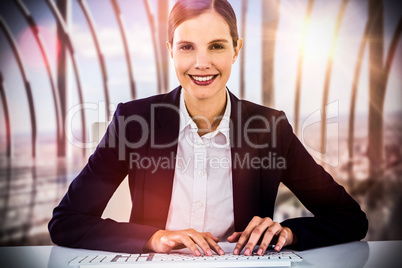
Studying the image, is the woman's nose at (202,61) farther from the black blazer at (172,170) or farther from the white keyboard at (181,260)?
the white keyboard at (181,260)

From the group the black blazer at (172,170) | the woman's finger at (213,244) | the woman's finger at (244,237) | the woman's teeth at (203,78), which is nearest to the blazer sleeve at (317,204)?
the black blazer at (172,170)

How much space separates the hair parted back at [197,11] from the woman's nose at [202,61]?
164mm

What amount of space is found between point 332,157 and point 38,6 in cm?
450

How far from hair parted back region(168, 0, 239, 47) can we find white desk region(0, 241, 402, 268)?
3.20 ft

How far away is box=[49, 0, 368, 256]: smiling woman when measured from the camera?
1.62 m

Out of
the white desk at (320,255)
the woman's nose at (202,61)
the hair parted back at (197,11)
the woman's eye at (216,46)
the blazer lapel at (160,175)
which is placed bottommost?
the white desk at (320,255)

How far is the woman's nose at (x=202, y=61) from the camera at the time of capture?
5.56ft

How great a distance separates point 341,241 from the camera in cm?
135

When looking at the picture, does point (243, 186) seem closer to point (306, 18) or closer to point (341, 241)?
point (341, 241)

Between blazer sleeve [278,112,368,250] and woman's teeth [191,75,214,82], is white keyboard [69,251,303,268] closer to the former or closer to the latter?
blazer sleeve [278,112,368,250]

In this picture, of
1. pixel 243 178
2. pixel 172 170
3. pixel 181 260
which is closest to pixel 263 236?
pixel 181 260

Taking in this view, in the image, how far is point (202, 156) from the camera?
1.68 metres

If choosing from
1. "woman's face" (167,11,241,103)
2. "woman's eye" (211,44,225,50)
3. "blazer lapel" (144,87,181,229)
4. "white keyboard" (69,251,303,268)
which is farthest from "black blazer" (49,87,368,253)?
"white keyboard" (69,251,303,268)

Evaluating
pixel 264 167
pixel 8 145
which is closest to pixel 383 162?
pixel 264 167
